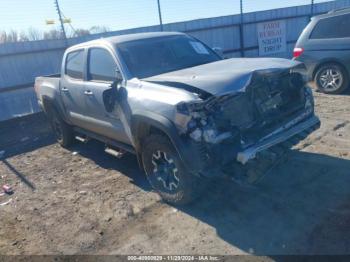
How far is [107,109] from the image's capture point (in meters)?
4.52

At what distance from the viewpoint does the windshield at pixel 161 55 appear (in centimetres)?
452

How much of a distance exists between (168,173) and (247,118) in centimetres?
112

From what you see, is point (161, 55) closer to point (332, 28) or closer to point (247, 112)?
point (247, 112)

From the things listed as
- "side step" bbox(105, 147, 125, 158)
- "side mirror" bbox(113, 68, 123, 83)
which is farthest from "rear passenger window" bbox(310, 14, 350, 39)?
"side step" bbox(105, 147, 125, 158)

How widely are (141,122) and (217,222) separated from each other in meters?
1.43

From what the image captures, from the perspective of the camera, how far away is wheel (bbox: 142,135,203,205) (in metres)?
3.72

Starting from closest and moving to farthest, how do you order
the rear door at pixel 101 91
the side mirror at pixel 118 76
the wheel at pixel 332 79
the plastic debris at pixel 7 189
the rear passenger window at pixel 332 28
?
the side mirror at pixel 118 76, the rear door at pixel 101 91, the plastic debris at pixel 7 189, the rear passenger window at pixel 332 28, the wheel at pixel 332 79

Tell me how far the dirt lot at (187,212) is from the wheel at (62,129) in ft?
3.62

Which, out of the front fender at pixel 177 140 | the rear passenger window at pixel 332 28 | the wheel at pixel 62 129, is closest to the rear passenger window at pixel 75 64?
the wheel at pixel 62 129

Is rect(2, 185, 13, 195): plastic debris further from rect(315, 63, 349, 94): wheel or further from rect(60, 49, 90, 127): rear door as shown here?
rect(315, 63, 349, 94): wheel

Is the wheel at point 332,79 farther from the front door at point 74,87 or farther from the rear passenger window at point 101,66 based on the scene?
the front door at point 74,87

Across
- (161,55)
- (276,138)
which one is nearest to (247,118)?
(276,138)

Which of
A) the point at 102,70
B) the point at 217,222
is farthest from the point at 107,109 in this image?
the point at 217,222

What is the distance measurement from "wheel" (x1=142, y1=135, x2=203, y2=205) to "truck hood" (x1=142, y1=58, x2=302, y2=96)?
26.7 inches
